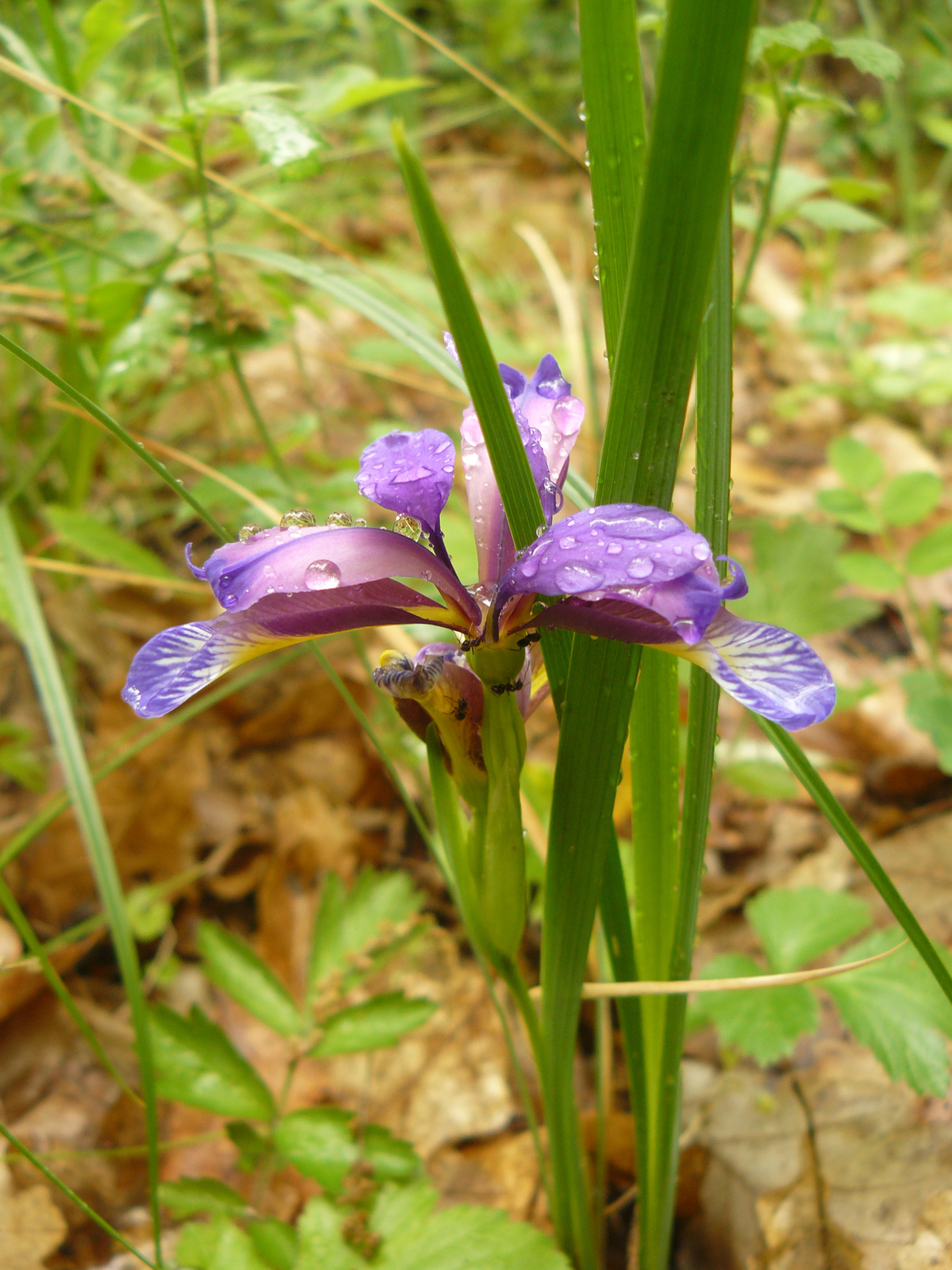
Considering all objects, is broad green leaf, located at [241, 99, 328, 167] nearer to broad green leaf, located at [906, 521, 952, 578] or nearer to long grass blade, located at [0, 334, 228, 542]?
long grass blade, located at [0, 334, 228, 542]

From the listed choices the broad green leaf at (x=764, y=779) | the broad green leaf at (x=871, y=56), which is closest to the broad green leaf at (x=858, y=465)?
the broad green leaf at (x=764, y=779)

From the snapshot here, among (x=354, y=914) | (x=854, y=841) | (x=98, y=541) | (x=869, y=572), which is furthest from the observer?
(x=869, y=572)

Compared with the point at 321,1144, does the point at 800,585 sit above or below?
above

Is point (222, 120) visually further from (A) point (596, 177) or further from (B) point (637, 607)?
(B) point (637, 607)

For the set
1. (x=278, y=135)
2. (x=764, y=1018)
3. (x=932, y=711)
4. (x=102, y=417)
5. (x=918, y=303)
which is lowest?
(x=764, y=1018)

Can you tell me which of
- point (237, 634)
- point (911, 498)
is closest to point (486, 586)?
point (237, 634)

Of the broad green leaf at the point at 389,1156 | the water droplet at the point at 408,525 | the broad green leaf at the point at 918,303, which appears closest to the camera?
the water droplet at the point at 408,525

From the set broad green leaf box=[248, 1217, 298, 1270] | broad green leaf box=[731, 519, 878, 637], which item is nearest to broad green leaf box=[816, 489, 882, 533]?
broad green leaf box=[731, 519, 878, 637]

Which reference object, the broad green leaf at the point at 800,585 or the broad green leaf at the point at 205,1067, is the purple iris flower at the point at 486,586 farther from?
the broad green leaf at the point at 800,585

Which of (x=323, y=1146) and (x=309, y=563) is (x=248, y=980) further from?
(x=309, y=563)
